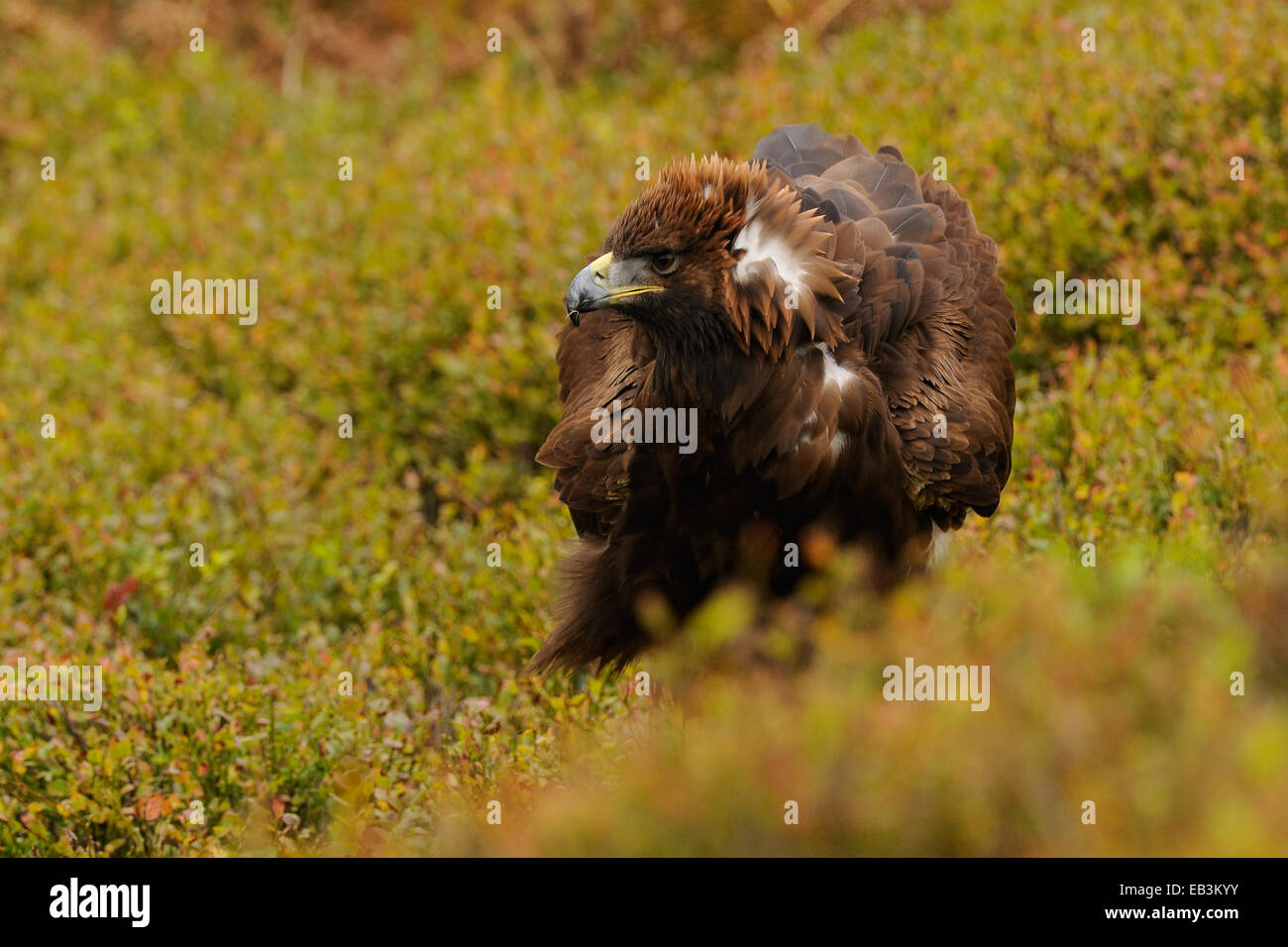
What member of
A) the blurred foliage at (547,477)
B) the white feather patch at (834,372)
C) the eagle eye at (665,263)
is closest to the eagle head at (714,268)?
the eagle eye at (665,263)

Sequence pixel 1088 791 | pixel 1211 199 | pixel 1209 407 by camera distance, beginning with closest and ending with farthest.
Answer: pixel 1088 791 < pixel 1209 407 < pixel 1211 199

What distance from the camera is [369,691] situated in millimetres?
6930

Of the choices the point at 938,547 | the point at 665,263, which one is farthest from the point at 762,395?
the point at 938,547

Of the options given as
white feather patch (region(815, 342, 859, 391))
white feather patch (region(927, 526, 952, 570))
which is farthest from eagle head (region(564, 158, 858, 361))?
white feather patch (region(927, 526, 952, 570))

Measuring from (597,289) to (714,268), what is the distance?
434 mm

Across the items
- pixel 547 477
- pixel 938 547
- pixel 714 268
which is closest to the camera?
pixel 714 268

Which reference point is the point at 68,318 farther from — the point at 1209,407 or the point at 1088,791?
the point at 1088,791

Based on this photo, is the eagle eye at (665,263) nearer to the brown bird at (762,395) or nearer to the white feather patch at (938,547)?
the brown bird at (762,395)

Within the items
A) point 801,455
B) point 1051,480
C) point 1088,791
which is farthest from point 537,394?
point 1088,791

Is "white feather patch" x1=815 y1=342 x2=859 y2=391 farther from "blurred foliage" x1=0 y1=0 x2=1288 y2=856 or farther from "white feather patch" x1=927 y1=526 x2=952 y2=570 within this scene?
"white feather patch" x1=927 y1=526 x2=952 y2=570

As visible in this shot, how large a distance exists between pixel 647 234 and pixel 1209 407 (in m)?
3.85

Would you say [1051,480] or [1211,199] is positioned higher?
[1211,199]

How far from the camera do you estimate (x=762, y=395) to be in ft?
17.1

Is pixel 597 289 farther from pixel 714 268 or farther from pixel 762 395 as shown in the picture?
pixel 762 395
